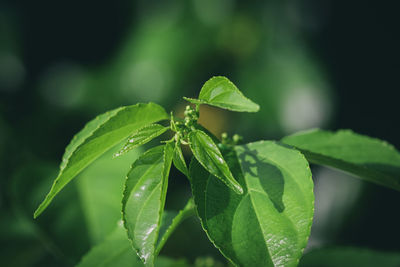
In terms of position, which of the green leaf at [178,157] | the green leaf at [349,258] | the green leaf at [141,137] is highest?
the green leaf at [141,137]

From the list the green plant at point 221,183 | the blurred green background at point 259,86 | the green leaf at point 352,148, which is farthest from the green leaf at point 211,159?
the blurred green background at point 259,86

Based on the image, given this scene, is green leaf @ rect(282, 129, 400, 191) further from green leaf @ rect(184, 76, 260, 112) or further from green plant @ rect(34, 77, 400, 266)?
green leaf @ rect(184, 76, 260, 112)

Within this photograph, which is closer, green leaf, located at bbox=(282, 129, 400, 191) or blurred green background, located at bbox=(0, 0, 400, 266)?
green leaf, located at bbox=(282, 129, 400, 191)

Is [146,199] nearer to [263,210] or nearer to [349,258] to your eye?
[263,210]

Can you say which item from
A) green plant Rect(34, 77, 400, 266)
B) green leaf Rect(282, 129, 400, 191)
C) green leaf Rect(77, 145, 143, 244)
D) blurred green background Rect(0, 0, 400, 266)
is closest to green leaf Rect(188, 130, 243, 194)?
green plant Rect(34, 77, 400, 266)

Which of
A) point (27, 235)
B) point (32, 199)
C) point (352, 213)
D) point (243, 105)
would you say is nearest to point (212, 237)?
point (243, 105)

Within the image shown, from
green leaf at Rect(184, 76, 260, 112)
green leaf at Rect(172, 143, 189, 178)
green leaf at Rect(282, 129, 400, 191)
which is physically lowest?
green leaf at Rect(282, 129, 400, 191)

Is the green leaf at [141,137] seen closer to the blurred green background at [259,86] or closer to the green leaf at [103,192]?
the green leaf at [103,192]
